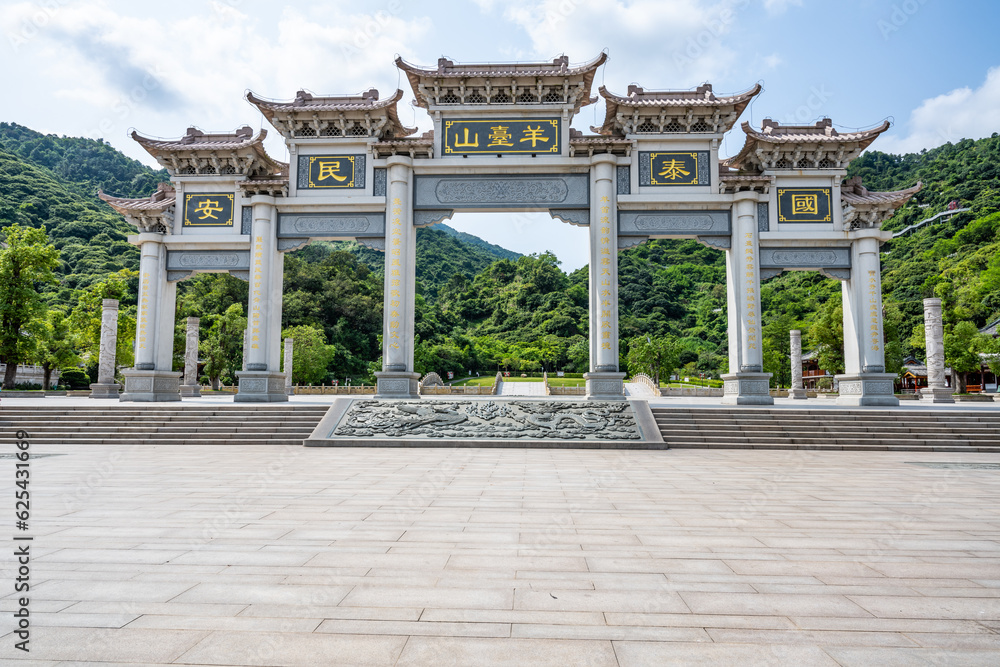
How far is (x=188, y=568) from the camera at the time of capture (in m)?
3.16

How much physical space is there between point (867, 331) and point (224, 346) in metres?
31.7

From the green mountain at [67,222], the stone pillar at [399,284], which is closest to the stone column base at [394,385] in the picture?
the stone pillar at [399,284]

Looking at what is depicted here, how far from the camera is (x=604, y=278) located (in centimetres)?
1345

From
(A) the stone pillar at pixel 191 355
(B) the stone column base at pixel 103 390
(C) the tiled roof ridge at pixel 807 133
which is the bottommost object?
(B) the stone column base at pixel 103 390

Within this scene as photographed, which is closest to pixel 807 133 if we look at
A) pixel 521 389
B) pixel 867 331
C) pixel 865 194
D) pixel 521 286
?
pixel 865 194

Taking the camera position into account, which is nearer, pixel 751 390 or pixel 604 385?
pixel 604 385

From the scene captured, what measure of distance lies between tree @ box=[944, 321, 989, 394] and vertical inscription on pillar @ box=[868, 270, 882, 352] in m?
18.6

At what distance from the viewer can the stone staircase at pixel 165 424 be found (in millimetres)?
10977

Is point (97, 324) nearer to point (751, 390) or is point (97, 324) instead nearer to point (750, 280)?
point (750, 280)

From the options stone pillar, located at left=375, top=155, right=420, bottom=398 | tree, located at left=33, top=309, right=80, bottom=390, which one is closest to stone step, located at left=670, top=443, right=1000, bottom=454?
stone pillar, located at left=375, top=155, right=420, bottom=398

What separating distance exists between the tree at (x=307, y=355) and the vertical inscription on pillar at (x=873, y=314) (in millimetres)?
27144

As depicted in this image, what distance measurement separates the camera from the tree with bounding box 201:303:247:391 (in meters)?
32.9

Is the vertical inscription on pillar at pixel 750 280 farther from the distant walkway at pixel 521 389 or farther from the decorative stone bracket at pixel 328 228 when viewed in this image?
the distant walkway at pixel 521 389

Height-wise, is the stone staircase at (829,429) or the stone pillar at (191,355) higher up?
the stone pillar at (191,355)
